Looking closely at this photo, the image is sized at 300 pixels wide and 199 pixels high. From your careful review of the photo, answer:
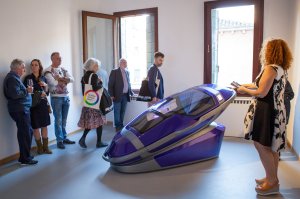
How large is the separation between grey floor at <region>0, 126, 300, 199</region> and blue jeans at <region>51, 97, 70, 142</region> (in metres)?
0.51

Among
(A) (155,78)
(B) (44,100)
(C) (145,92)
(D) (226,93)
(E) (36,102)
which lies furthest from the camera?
(C) (145,92)

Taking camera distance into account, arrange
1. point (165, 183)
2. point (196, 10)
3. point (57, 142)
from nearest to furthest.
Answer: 1. point (165, 183)
2. point (57, 142)
3. point (196, 10)

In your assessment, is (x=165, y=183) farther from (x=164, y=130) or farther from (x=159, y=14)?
(x=159, y=14)

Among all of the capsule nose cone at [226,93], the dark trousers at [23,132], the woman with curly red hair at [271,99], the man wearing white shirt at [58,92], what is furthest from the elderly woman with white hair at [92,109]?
the woman with curly red hair at [271,99]

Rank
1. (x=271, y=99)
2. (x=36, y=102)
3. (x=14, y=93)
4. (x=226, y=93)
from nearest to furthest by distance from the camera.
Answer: (x=271, y=99) < (x=14, y=93) < (x=226, y=93) < (x=36, y=102)

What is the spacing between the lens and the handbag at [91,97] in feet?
13.9

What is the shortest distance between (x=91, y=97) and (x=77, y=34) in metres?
1.57

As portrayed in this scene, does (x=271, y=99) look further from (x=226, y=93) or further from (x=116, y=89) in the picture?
(x=116, y=89)

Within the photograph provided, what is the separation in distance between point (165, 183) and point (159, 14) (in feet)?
10.6

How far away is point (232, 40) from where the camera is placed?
5016 millimetres

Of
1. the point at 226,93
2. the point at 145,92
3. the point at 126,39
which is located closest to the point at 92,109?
the point at 145,92

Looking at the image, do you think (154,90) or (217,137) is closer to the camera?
(217,137)

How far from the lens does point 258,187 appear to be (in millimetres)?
2871

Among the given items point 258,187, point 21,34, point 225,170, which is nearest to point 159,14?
point 21,34
